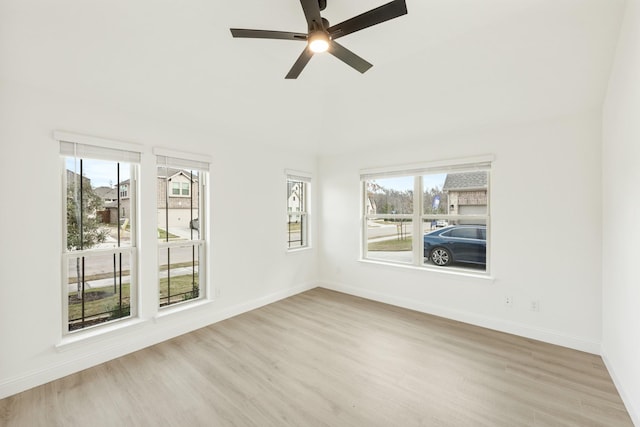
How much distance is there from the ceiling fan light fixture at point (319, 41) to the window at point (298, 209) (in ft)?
8.69

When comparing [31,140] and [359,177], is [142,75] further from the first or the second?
[359,177]

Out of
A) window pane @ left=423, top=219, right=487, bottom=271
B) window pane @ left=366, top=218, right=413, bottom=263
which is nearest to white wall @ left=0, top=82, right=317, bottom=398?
window pane @ left=366, top=218, right=413, bottom=263

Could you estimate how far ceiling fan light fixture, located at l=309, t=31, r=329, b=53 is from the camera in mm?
1914

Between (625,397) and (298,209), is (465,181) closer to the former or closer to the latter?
(625,397)

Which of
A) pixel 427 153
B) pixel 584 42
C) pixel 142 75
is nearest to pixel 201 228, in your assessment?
pixel 142 75

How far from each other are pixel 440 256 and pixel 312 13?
3408 mm

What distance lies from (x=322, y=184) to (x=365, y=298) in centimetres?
211

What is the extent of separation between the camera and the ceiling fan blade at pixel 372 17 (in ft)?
5.42

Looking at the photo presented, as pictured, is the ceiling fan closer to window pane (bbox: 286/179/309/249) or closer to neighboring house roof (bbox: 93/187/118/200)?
neighboring house roof (bbox: 93/187/118/200)

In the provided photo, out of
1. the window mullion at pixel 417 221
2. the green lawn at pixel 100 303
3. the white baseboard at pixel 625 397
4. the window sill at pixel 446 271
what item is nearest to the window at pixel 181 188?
the green lawn at pixel 100 303

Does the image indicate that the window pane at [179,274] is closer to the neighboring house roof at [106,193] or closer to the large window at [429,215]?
the neighboring house roof at [106,193]

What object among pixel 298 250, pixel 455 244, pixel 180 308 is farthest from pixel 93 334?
pixel 455 244

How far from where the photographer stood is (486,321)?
3441 mm

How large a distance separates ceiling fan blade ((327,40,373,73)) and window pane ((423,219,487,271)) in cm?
249
